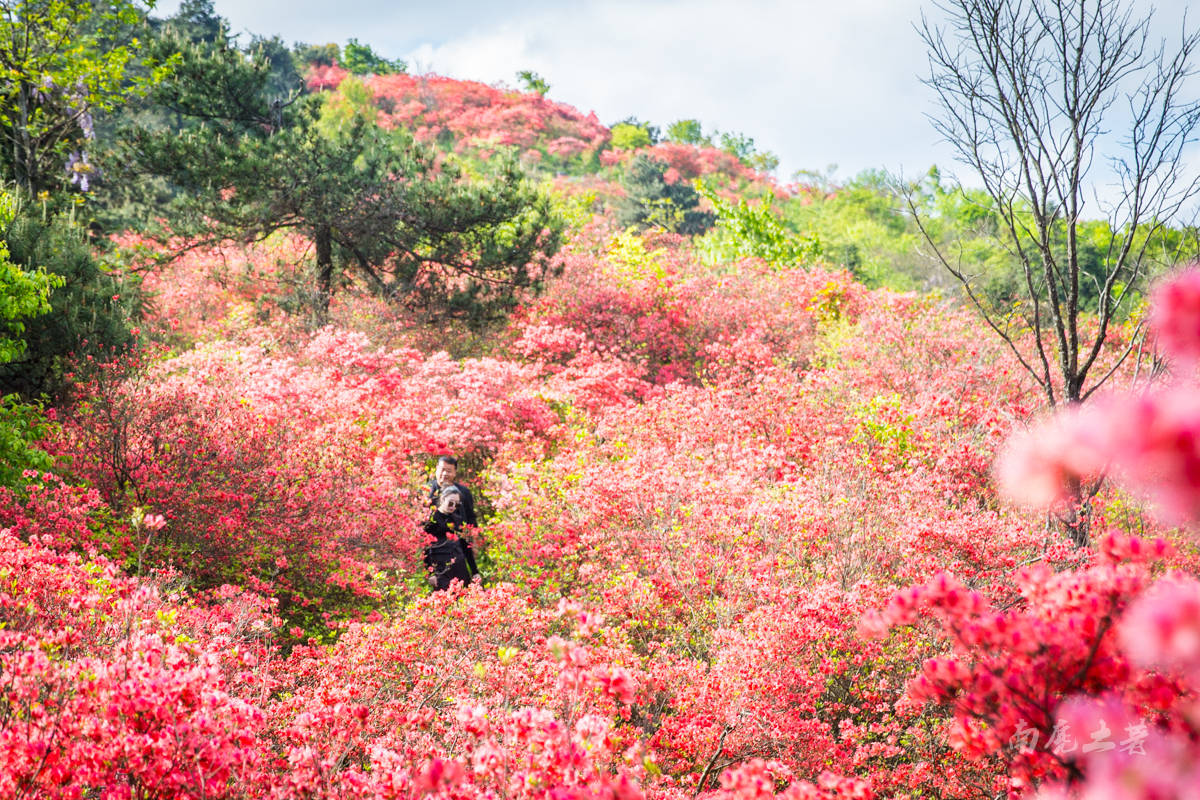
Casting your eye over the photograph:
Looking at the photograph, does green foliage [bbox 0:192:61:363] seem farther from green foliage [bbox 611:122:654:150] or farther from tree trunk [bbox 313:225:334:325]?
green foliage [bbox 611:122:654:150]

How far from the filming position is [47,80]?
29.2ft

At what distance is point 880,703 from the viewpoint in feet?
14.4

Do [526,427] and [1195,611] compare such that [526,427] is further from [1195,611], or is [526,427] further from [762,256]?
[762,256]

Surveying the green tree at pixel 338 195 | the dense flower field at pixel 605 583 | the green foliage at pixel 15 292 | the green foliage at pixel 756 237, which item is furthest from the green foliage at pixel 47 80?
the green foliage at pixel 756 237

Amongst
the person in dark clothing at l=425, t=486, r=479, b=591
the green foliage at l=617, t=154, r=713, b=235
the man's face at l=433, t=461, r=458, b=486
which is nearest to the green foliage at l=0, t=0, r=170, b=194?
the man's face at l=433, t=461, r=458, b=486

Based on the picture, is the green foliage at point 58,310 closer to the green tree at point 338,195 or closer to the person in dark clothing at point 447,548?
the green tree at point 338,195

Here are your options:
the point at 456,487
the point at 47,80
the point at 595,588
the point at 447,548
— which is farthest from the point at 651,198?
the point at 595,588

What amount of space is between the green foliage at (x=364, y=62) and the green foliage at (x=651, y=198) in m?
20.0

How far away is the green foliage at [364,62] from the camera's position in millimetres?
41750

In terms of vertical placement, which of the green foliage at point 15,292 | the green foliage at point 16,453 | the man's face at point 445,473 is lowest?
the green foliage at point 16,453

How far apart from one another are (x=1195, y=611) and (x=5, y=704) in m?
3.44

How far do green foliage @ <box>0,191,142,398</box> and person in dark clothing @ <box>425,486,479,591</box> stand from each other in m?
3.94

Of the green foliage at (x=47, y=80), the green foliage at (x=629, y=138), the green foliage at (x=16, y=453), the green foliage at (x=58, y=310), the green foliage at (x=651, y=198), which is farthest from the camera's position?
the green foliage at (x=629, y=138)

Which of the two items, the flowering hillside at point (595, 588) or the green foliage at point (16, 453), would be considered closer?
the flowering hillside at point (595, 588)
